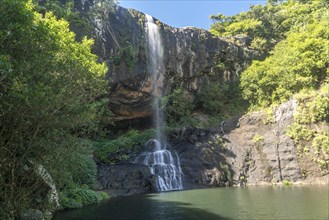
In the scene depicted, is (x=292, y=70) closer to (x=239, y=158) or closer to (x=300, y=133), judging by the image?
(x=300, y=133)

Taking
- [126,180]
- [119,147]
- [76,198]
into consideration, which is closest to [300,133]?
[126,180]

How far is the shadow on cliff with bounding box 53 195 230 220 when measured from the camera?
12.2 meters

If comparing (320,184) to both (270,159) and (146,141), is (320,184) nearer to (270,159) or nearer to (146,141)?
(270,159)

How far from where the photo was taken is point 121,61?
29297 millimetres

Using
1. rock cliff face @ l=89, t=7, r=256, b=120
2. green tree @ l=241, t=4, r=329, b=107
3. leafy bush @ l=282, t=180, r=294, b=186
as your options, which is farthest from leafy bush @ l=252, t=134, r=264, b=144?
rock cliff face @ l=89, t=7, r=256, b=120

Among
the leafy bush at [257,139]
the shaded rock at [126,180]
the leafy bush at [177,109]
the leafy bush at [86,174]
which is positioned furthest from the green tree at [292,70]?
the leafy bush at [86,174]

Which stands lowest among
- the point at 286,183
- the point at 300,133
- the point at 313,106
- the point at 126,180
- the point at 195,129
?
the point at 286,183

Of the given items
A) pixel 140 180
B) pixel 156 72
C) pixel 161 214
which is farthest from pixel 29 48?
pixel 156 72

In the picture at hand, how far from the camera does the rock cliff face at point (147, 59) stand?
2933cm

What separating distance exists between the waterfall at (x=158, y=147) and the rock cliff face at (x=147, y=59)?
551 millimetres

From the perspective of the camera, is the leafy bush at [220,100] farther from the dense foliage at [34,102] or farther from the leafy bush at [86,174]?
the dense foliage at [34,102]

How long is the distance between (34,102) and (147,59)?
22.8 m

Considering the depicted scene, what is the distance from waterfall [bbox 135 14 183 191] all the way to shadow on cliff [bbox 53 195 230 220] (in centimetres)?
766

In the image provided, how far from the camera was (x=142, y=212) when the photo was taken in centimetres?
1350
